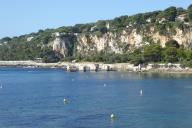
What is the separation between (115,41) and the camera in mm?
136625

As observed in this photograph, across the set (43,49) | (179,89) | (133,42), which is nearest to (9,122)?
(179,89)

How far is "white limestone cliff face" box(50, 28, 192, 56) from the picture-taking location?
12088 centimetres

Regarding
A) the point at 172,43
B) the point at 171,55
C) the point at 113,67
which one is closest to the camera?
the point at 171,55

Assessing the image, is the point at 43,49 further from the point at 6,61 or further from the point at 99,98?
the point at 99,98

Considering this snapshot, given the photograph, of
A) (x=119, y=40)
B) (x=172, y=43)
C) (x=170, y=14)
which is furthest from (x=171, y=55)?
(x=119, y=40)

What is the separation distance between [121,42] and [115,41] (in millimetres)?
2424

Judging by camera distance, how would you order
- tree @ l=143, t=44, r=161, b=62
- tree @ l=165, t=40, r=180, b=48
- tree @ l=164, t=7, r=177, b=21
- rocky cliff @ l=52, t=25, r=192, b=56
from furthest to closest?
tree @ l=164, t=7, r=177, b=21 → rocky cliff @ l=52, t=25, r=192, b=56 → tree @ l=165, t=40, r=180, b=48 → tree @ l=143, t=44, r=161, b=62

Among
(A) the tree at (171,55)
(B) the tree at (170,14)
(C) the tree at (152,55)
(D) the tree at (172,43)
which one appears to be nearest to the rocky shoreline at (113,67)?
(C) the tree at (152,55)

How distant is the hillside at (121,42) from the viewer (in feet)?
368

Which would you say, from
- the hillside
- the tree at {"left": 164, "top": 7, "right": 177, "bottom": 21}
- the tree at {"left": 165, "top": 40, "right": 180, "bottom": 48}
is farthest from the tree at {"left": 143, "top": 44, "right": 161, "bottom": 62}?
the tree at {"left": 164, "top": 7, "right": 177, "bottom": 21}

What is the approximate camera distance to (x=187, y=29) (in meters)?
120

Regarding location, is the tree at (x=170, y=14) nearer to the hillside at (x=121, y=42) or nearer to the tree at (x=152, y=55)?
the hillside at (x=121, y=42)

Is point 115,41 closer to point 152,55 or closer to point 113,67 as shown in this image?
point 113,67

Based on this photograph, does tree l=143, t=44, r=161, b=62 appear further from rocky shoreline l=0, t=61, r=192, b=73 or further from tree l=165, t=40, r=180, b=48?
tree l=165, t=40, r=180, b=48
